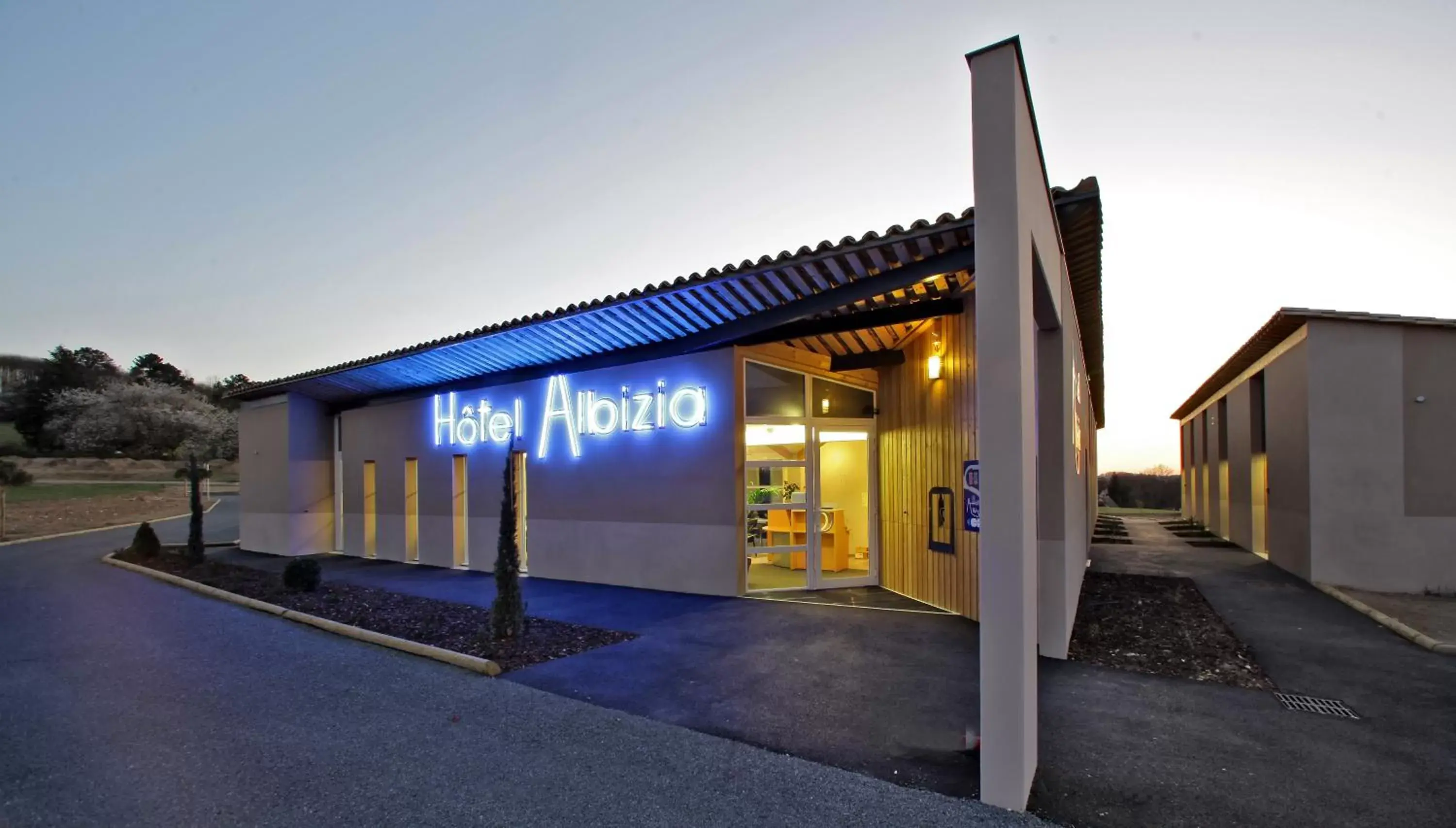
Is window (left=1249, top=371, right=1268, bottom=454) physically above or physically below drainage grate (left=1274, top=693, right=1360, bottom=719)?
above

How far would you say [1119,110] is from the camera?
7.90m

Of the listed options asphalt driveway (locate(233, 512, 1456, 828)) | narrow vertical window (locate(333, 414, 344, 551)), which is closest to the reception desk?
asphalt driveway (locate(233, 512, 1456, 828))

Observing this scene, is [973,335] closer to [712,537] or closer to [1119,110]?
[1119,110]

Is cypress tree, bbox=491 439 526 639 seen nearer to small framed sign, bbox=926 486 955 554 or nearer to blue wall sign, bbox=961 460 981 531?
blue wall sign, bbox=961 460 981 531

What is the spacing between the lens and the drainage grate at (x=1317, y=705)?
4.61 m

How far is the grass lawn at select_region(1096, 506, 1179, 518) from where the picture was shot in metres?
30.8

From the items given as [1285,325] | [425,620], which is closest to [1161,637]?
[1285,325]

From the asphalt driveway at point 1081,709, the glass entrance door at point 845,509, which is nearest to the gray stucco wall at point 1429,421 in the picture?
the asphalt driveway at point 1081,709

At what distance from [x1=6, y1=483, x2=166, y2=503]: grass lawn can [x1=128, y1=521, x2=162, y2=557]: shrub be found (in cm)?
1700

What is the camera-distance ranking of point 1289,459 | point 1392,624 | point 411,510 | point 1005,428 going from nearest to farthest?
point 1005,428 → point 1392,624 → point 1289,459 → point 411,510

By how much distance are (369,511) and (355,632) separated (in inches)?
345

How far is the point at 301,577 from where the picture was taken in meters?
9.30

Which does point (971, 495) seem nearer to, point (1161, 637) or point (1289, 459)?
point (1161, 637)

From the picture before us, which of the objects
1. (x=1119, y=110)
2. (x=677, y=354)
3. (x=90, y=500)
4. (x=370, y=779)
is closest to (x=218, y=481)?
(x=90, y=500)
